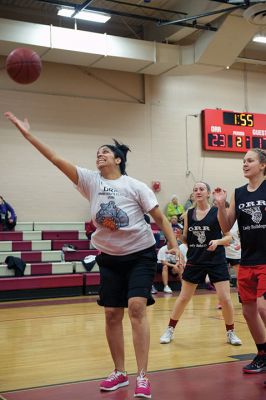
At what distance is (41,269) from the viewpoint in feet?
36.8

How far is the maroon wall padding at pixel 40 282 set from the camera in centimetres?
1045

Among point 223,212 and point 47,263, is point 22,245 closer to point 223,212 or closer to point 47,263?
point 47,263

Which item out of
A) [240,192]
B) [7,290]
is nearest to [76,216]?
[7,290]

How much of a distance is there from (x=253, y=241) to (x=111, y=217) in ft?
3.99

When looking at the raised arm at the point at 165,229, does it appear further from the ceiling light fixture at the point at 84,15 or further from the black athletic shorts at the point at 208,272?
the ceiling light fixture at the point at 84,15

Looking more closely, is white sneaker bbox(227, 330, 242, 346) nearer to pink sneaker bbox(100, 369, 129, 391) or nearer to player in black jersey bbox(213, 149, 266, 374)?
player in black jersey bbox(213, 149, 266, 374)

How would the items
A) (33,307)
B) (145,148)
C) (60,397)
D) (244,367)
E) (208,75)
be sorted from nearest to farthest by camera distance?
1. (60,397)
2. (244,367)
3. (33,307)
4. (145,148)
5. (208,75)

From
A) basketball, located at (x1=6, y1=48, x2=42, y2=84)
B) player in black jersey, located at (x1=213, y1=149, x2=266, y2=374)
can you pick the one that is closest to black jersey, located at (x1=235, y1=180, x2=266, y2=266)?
player in black jersey, located at (x1=213, y1=149, x2=266, y2=374)

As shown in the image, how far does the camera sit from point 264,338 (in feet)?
14.5

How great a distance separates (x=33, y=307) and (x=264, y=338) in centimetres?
574

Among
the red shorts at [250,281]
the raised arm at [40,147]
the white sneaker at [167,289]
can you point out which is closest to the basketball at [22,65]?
the raised arm at [40,147]

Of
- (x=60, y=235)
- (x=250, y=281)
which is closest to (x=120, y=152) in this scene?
(x=250, y=281)

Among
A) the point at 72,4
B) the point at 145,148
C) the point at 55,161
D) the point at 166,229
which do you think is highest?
the point at 72,4

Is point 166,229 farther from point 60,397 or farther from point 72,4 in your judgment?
point 72,4
